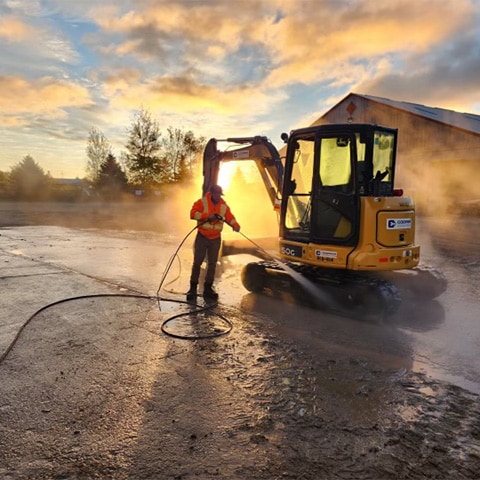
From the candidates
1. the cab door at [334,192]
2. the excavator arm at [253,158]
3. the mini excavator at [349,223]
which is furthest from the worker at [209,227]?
the cab door at [334,192]

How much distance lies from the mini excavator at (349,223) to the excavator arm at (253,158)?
1182mm

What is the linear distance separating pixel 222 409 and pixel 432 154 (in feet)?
73.2

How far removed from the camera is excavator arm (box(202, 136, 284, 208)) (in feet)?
24.8

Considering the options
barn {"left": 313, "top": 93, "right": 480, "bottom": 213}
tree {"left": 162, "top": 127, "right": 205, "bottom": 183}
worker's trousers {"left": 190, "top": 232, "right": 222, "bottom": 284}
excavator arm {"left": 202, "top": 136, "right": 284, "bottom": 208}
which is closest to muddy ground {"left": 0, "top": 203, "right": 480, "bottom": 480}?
worker's trousers {"left": 190, "top": 232, "right": 222, "bottom": 284}

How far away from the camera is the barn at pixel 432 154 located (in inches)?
792

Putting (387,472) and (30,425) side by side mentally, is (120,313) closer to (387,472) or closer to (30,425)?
(30,425)

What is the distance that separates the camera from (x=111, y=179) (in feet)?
129

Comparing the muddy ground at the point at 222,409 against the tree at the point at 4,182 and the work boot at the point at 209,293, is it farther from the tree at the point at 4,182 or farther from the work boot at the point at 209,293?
the tree at the point at 4,182

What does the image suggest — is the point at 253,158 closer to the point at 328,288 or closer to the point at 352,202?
the point at 352,202

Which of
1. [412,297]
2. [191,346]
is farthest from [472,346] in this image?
[191,346]

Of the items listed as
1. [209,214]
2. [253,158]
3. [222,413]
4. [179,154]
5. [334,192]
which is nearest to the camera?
[222,413]

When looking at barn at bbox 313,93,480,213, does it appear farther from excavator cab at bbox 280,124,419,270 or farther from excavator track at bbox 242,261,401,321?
excavator track at bbox 242,261,401,321

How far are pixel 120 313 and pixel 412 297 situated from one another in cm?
439

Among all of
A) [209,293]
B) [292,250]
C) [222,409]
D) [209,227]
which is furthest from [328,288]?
[222,409]
